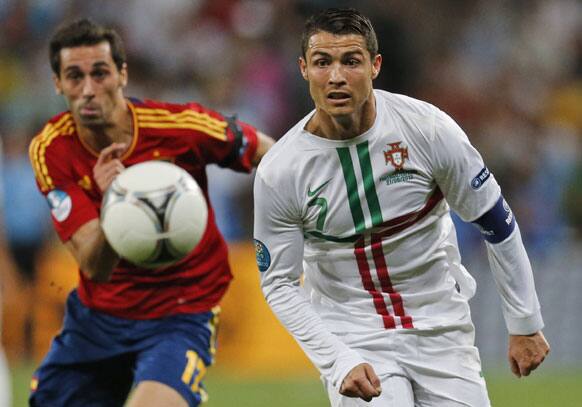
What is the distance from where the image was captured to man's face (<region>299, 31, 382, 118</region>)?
514 cm

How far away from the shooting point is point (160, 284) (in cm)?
618

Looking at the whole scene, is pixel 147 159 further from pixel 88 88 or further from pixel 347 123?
pixel 347 123

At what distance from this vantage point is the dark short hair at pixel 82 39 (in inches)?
244

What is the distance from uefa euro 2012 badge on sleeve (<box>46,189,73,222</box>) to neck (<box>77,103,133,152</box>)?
1.03 ft

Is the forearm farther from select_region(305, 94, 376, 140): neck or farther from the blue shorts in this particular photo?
the blue shorts

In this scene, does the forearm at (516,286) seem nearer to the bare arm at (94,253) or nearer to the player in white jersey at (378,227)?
the player in white jersey at (378,227)

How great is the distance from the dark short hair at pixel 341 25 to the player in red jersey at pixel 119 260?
4.00 feet

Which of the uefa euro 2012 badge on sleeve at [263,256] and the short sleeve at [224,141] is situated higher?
the short sleeve at [224,141]

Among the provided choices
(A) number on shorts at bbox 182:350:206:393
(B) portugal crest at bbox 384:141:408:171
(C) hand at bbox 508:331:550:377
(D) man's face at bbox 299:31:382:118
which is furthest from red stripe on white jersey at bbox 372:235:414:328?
(A) number on shorts at bbox 182:350:206:393

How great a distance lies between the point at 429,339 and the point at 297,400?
504 centimetres

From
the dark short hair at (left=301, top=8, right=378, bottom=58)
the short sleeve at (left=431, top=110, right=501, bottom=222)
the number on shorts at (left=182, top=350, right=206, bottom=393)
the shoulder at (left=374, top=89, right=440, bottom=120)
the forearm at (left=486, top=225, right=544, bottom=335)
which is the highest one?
the dark short hair at (left=301, top=8, right=378, bottom=58)

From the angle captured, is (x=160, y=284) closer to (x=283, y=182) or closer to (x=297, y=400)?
(x=283, y=182)

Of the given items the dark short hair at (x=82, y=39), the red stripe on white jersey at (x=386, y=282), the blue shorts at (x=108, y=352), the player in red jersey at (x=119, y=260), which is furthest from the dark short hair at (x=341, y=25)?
the blue shorts at (x=108, y=352)

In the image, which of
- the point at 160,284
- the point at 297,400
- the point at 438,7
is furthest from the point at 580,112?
the point at 160,284
